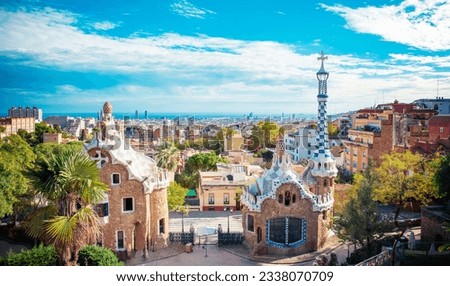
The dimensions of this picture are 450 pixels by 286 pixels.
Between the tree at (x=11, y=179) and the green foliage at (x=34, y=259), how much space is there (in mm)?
3005

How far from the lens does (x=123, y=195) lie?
396 inches

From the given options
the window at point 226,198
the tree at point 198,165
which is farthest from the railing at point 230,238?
the tree at point 198,165

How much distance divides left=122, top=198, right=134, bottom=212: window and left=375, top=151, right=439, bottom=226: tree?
279 inches

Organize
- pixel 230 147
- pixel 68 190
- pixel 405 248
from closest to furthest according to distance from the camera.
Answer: pixel 68 190 < pixel 405 248 < pixel 230 147

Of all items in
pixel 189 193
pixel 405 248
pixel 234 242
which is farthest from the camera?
pixel 189 193

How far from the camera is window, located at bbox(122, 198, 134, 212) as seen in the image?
1012 centimetres

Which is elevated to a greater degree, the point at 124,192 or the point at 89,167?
the point at 89,167

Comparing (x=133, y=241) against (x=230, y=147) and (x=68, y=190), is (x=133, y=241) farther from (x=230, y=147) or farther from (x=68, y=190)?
(x=230, y=147)

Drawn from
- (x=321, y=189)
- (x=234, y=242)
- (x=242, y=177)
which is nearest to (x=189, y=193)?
(x=242, y=177)

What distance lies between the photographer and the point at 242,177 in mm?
15031

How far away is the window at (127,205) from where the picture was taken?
33.2 ft

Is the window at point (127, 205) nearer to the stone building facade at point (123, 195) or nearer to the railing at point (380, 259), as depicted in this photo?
the stone building facade at point (123, 195)
